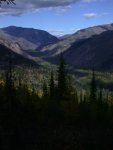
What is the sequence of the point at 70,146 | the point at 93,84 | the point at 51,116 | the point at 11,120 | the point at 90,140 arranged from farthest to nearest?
the point at 93,84 < the point at 51,116 < the point at 90,140 < the point at 70,146 < the point at 11,120

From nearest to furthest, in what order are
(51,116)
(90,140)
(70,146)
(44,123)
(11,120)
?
(11,120) < (70,146) < (90,140) < (44,123) < (51,116)

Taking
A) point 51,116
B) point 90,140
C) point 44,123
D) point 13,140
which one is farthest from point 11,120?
point 51,116

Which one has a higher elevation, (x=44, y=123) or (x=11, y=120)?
(x=11, y=120)

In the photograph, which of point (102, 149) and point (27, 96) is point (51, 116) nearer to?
point (27, 96)

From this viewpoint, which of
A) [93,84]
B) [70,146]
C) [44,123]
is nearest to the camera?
[70,146]

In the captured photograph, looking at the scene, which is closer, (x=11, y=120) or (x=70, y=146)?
(x=11, y=120)

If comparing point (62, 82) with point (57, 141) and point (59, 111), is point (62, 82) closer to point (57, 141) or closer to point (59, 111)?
point (59, 111)

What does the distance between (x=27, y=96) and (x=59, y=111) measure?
6.70m

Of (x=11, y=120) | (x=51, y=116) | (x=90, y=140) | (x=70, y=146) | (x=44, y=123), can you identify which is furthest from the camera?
(x=51, y=116)

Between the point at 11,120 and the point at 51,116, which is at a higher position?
the point at 11,120

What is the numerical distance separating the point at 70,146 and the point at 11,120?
497 centimetres

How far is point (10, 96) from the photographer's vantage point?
2733cm

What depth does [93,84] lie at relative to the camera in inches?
3588

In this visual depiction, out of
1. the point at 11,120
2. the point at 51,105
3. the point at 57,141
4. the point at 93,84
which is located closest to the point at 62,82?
the point at 51,105
